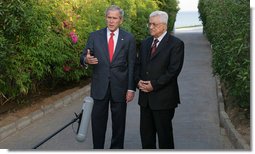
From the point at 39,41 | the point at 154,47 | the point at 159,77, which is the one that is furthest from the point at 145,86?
the point at 39,41

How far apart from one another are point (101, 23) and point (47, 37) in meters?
3.50

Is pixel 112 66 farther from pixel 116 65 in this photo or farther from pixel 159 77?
pixel 159 77

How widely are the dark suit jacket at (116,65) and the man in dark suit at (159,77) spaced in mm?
129

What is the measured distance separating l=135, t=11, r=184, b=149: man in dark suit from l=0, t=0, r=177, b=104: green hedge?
2.77 m

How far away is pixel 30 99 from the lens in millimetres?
9352

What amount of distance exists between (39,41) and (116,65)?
10.8 ft

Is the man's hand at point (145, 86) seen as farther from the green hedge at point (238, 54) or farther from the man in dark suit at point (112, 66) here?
the green hedge at point (238, 54)

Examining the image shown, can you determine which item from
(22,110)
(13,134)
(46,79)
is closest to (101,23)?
(46,79)

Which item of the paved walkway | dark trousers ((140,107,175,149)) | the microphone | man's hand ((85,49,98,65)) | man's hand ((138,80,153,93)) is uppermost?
man's hand ((85,49,98,65))

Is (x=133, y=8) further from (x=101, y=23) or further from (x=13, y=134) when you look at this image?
(x=13, y=134)

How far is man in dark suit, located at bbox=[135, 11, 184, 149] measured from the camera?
15.5ft

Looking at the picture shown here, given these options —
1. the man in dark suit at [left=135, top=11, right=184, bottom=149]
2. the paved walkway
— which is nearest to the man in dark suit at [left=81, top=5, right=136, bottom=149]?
the man in dark suit at [left=135, top=11, right=184, bottom=149]

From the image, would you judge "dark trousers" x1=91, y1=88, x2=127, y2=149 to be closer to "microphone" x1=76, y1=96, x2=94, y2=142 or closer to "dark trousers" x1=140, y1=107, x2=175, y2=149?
"dark trousers" x1=140, y1=107, x2=175, y2=149

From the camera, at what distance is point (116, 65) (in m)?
5.05
